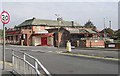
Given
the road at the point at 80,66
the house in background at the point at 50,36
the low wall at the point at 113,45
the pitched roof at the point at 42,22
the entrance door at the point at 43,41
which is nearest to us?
the road at the point at 80,66

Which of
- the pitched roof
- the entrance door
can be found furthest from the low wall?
the pitched roof

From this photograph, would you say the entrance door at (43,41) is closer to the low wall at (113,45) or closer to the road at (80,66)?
the low wall at (113,45)

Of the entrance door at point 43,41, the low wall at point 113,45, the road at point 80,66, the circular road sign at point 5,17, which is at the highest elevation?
the circular road sign at point 5,17

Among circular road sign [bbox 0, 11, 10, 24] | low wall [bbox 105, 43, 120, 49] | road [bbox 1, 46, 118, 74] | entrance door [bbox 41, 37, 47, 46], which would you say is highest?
circular road sign [bbox 0, 11, 10, 24]

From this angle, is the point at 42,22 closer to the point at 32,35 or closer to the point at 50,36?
the point at 32,35

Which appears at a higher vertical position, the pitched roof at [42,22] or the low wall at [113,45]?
the pitched roof at [42,22]

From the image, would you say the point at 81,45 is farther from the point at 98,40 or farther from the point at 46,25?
Result: the point at 46,25

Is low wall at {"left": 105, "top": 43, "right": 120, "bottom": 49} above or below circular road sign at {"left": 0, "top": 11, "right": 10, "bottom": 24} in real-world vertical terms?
below

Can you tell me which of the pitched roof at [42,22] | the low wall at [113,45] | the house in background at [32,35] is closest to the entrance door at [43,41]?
the house in background at [32,35]

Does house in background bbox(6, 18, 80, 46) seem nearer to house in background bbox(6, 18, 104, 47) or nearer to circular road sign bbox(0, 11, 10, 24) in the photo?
house in background bbox(6, 18, 104, 47)

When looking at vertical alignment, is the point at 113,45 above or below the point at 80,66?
above

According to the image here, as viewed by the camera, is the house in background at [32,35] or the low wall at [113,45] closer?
the low wall at [113,45]

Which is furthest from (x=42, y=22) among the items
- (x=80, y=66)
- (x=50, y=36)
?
(x=80, y=66)

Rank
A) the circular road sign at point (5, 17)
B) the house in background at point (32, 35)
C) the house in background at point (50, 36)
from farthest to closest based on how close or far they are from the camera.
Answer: the house in background at point (32, 35) → the house in background at point (50, 36) → the circular road sign at point (5, 17)
